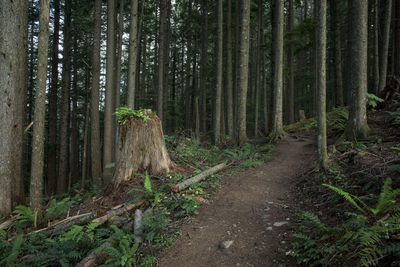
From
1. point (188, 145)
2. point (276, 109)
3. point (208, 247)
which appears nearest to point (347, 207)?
point (208, 247)

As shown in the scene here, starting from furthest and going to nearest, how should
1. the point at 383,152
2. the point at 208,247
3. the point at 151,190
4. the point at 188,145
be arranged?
the point at 188,145, the point at 383,152, the point at 151,190, the point at 208,247

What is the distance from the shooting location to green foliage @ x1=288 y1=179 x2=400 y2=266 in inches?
154

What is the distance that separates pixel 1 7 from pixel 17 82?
1.75m

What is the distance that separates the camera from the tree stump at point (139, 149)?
8664 mm

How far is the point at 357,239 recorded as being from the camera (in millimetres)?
4195

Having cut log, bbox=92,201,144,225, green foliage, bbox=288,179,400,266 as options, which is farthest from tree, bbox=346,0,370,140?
cut log, bbox=92,201,144,225

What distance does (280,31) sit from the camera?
13.9 metres

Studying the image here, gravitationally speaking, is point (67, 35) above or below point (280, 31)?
above

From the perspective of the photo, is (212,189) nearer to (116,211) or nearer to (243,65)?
(116,211)

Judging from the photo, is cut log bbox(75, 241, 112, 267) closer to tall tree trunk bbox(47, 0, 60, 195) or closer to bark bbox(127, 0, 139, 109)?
bark bbox(127, 0, 139, 109)

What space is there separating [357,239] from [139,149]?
18.9 feet

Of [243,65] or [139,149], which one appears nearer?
[139,149]

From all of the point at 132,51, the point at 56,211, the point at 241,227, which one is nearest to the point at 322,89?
the point at 241,227

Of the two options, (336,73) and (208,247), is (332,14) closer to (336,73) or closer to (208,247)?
(336,73)
